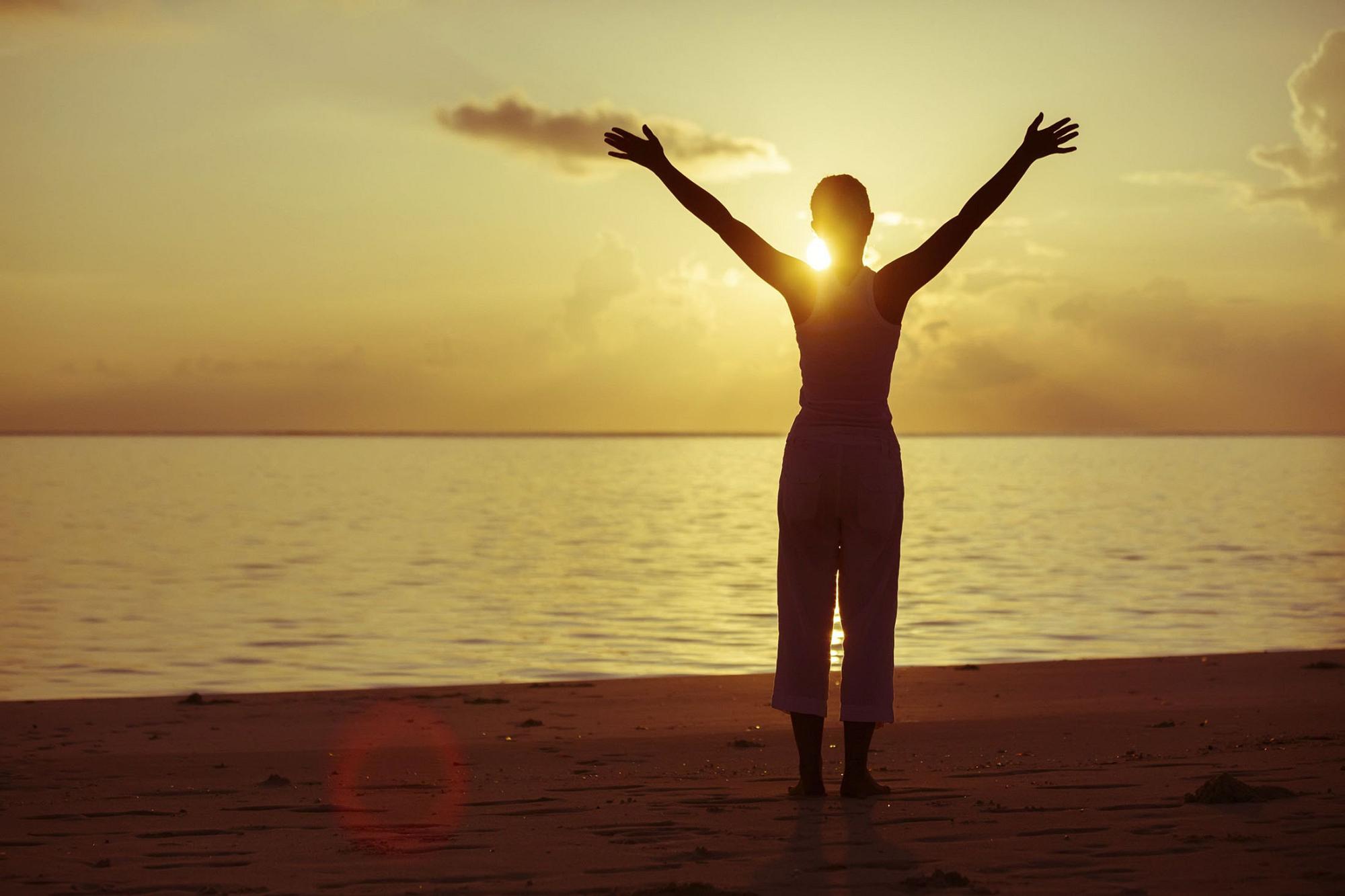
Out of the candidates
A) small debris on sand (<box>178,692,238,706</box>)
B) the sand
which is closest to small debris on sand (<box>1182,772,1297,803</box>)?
the sand

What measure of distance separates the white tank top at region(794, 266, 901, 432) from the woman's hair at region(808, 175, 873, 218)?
26 cm

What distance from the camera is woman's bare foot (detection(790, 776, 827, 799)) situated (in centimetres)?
571

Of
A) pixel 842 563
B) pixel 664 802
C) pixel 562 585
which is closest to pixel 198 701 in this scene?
pixel 664 802

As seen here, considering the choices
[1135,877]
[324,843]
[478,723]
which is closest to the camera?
[1135,877]

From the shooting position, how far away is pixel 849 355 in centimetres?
555

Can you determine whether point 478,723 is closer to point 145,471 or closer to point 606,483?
point 606,483

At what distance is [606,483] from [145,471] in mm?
34691

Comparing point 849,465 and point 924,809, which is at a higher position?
point 849,465

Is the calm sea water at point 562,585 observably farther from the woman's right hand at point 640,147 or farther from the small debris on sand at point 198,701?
the woman's right hand at point 640,147

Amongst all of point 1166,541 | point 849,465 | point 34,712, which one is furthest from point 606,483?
point 849,465

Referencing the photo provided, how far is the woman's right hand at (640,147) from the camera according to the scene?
5559 mm

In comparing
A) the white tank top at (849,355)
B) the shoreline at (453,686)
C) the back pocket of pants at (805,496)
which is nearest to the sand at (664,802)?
the shoreline at (453,686)

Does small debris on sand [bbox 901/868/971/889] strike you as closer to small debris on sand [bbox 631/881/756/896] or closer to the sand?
the sand

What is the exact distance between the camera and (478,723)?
948 centimetres
